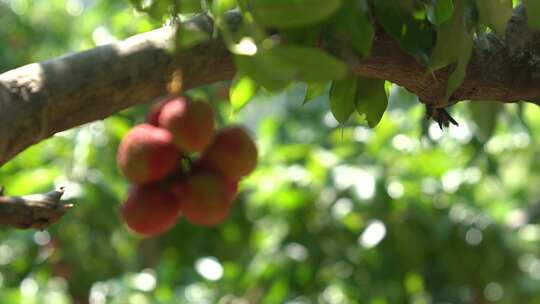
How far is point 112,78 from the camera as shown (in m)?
0.95

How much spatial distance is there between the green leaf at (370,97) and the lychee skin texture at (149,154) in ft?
→ 1.25

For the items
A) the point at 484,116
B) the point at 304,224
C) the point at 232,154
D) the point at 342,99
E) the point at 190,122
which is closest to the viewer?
the point at 342,99

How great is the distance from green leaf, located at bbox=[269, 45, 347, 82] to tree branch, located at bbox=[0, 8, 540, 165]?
0.24m

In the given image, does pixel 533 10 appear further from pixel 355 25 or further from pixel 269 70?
pixel 269 70

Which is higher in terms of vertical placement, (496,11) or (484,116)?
(496,11)

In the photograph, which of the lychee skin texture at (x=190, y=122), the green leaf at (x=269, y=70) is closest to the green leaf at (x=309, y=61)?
the green leaf at (x=269, y=70)

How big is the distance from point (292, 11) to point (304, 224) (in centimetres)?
196

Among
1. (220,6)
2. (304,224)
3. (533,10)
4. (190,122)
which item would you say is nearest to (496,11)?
(533,10)

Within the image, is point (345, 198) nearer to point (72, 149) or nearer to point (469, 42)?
point (72, 149)

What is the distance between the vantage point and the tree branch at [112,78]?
0.92 meters

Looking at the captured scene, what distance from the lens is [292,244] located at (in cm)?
263

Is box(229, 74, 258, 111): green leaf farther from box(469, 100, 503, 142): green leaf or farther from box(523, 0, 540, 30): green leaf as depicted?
box(469, 100, 503, 142): green leaf

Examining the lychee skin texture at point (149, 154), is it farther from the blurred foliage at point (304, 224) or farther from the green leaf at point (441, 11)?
the blurred foliage at point (304, 224)

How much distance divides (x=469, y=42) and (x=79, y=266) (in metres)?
1.91
